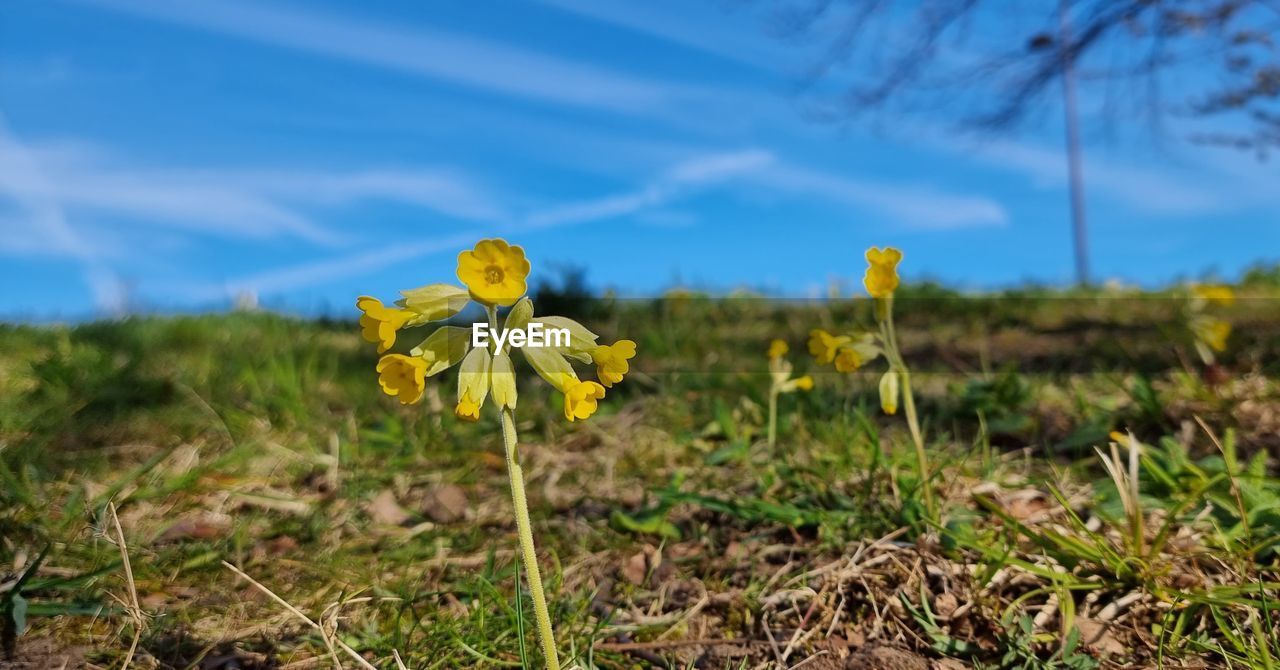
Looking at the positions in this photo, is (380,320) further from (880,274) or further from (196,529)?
(196,529)

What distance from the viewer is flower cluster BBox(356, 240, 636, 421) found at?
1.32 m

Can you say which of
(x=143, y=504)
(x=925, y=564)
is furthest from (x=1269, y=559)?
(x=143, y=504)

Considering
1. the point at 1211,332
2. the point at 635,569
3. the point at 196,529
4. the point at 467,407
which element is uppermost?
the point at 1211,332

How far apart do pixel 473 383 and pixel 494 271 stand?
0.18m

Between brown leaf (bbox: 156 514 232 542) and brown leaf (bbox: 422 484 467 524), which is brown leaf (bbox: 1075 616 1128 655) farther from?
brown leaf (bbox: 156 514 232 542)

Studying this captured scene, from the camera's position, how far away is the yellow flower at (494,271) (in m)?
1.31

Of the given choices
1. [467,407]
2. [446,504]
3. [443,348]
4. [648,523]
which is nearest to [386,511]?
[446,504]

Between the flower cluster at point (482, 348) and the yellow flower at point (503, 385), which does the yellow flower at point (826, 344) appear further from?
the yellow flower at point (503, 385)

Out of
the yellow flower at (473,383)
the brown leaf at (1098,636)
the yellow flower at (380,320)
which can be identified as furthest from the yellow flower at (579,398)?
the brown leaf at (1098,636)

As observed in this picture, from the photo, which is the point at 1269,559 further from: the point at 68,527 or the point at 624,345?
the point at 68,527

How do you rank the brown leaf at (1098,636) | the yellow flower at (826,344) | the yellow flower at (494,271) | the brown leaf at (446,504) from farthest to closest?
the brown leaf at (446,504), the yellow flower at (826,344), the brown leaf at (1098,636), the yellow flower at (494,271)

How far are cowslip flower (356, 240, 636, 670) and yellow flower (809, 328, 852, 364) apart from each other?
826mm

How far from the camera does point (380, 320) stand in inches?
55.4

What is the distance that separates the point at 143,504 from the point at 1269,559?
3.03 meters
